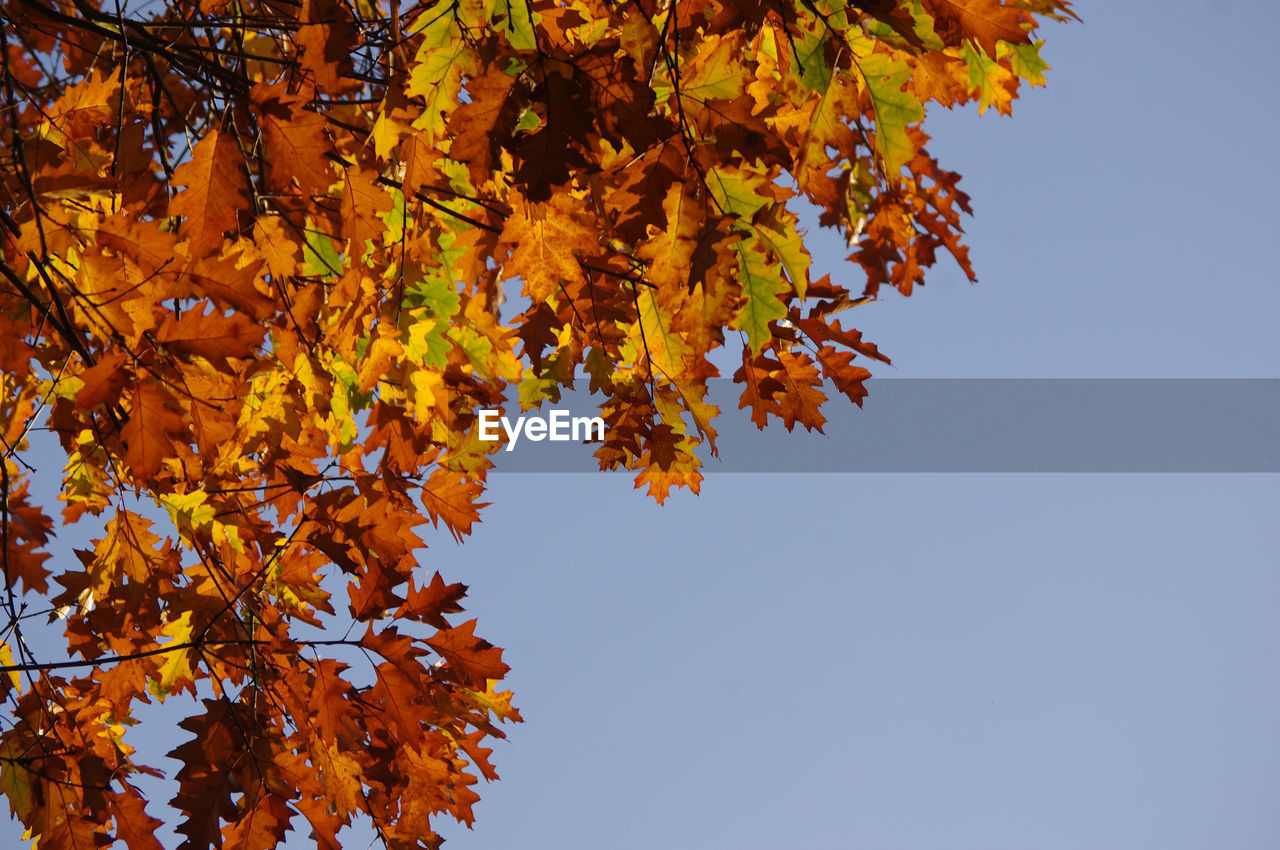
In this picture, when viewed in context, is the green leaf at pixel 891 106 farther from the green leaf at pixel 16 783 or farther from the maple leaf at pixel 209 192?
the green leaf at pixel 16 783

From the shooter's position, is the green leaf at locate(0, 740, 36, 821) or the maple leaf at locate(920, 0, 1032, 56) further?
the green leaf at locate(0, 740, 36, 821)

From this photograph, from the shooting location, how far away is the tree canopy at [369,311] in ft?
5.00

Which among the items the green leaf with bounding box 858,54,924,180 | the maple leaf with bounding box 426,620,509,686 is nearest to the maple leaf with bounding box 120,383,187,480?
the maple leaf with bounding box 426,620,509,686

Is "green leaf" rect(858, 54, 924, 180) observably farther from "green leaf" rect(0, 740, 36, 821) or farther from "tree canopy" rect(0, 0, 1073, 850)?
"green leaf" rect(0, 740, 36, 821)

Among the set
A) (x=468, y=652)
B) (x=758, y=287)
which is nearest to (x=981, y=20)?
(x=758, y=287)

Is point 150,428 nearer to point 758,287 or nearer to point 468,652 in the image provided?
point 468,652

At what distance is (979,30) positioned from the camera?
1.44m

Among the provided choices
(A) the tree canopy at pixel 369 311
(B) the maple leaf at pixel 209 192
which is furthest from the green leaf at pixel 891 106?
(B) the maple leaf at pixel 209 192

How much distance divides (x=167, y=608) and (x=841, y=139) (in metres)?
1.80

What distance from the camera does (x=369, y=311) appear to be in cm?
221

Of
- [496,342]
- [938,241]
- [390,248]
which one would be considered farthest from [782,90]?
[938,241]

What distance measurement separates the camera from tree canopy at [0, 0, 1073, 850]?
5.00 feet

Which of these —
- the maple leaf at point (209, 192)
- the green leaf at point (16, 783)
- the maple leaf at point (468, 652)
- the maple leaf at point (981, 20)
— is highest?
the maple leaf at point (981, 20)

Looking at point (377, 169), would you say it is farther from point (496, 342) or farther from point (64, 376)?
point (64, 376)
